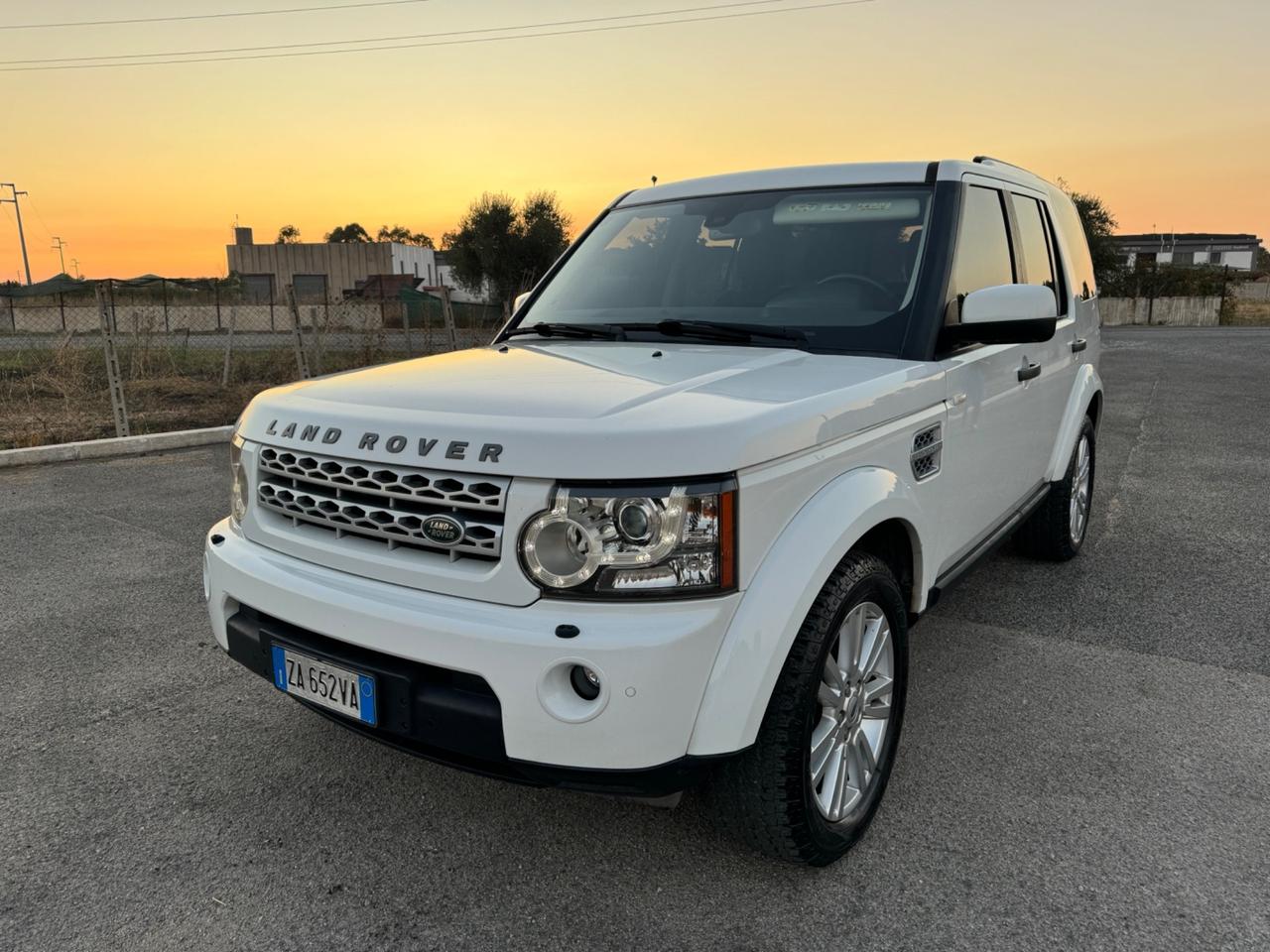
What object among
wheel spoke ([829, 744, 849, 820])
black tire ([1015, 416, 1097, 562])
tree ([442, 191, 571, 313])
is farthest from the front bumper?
tree ([442, 191, 571, 313])

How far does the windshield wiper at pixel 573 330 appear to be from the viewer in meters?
3.32

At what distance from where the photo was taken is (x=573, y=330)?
3.44m

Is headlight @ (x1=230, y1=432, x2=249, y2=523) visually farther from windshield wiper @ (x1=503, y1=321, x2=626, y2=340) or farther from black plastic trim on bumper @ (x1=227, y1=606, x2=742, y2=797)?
windshield wiper @ (x1=503, y1=321, x2=626, y2=340)

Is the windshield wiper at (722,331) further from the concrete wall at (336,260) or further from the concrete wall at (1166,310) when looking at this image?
the concrete wall at (336,260)

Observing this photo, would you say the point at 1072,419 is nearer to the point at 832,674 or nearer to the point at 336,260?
the point at 832,674

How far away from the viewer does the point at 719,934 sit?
2.21 m

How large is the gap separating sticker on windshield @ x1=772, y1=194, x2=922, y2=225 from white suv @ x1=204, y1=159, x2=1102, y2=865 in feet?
0.03

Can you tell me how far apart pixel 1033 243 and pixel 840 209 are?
1.34m

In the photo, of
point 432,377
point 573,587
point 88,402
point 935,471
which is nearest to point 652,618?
point 573,587

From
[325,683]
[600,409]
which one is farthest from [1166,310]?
[325,683]

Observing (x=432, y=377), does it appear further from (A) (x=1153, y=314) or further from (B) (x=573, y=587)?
(A) (x=1153, y=314)

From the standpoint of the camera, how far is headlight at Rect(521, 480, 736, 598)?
6.41 feet

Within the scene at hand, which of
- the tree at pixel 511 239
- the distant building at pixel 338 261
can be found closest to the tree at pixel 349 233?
the distant building at pixel 338 261

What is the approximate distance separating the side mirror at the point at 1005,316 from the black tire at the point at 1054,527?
1.86 metres
